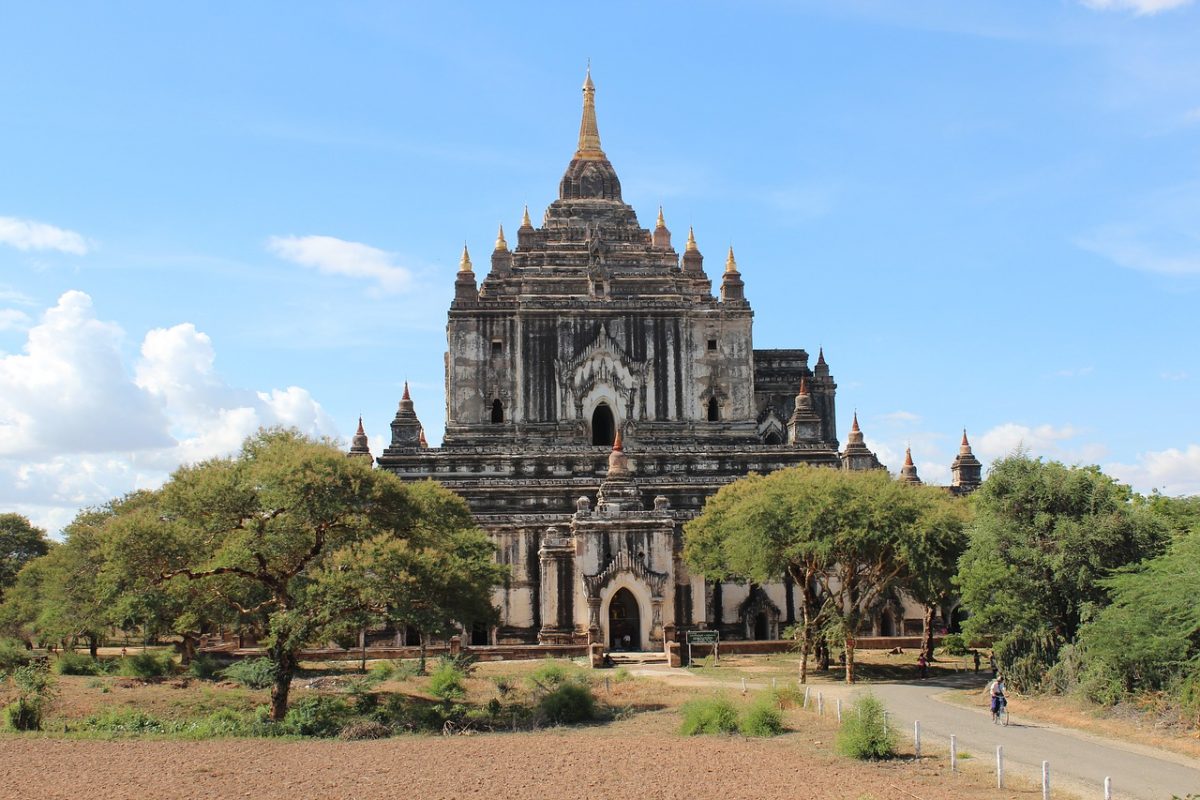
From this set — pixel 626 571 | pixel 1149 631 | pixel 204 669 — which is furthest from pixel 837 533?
pixel 204 669

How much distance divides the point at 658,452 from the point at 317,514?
27.9 metres

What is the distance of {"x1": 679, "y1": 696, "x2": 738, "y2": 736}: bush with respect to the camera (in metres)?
30.5

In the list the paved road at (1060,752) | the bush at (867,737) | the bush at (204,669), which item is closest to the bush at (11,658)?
the bush at (204,669)

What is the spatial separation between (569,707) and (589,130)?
161 feet

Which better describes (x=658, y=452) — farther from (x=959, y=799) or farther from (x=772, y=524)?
(x=959, y=799)

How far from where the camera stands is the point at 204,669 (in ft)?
142

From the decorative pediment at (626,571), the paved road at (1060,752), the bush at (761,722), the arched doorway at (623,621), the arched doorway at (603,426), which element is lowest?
the paved road at (1060,752)

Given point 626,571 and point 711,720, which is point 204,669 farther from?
point 711,720

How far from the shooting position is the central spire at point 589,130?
7494 cm

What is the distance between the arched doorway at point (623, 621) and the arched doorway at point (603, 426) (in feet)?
51.0

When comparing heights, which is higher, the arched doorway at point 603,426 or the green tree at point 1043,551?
the arched doorway at point 603,426

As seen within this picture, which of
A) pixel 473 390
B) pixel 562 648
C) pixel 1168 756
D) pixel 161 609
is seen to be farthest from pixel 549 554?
pixel 1168 756

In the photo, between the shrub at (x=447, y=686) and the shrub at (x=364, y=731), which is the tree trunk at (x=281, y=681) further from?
the shrub at (x=447, y=686)

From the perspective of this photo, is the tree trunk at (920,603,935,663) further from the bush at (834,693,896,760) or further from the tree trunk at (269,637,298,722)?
the tree trunk at (269,637,298,722)
